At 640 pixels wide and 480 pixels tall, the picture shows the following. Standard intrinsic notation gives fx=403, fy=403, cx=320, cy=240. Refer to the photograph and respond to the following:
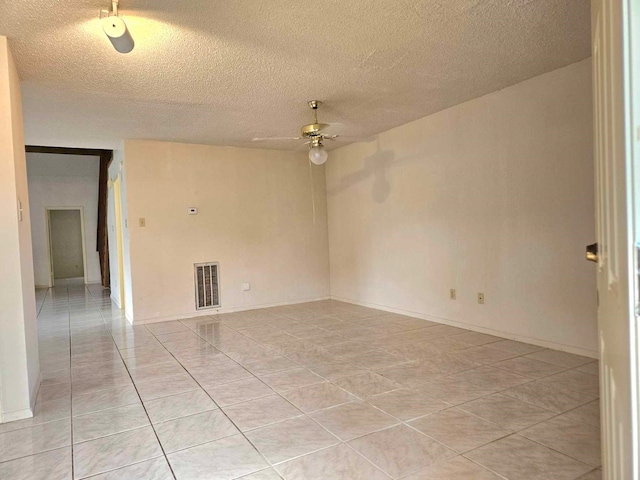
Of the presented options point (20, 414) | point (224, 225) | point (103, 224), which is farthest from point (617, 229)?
point (103, 224)

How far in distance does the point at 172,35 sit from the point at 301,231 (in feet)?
13.2

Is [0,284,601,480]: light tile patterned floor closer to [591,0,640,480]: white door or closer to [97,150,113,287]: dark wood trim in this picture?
[591,0,640,480]: white door

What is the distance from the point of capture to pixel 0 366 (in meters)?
2.47

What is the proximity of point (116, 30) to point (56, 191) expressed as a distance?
31.1 feet

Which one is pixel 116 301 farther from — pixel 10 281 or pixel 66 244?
pixel 66 244

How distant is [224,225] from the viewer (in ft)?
18.7

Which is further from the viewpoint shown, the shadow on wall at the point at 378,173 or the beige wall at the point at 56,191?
the beige wall at the point at 56,191

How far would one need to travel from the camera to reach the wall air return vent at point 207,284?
218 inches

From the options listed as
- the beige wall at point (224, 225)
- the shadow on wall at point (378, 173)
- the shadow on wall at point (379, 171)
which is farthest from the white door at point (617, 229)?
the beige wall at point (224, 225)

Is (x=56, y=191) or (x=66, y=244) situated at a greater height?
(x=56, y=191)

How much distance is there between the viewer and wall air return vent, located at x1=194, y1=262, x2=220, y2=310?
555 centimetres

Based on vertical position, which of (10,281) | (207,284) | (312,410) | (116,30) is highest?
(116,30)

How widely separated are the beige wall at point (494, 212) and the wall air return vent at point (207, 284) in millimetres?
2129

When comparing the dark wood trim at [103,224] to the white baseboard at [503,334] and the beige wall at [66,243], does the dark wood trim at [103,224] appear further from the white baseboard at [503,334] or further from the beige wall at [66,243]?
the white baseboard at [503,334]
